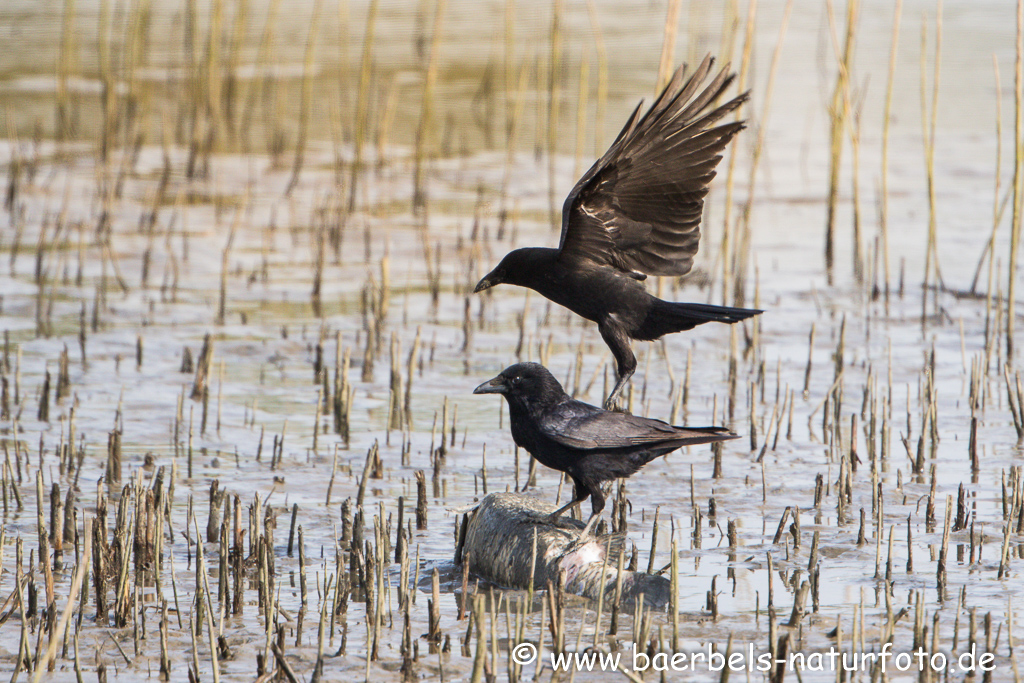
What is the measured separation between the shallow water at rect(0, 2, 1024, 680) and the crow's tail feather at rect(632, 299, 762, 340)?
0.82 m

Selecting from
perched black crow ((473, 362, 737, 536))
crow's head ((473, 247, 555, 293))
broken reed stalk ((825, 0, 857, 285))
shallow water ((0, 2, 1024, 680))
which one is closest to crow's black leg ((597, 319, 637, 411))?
crow's head ((473, 247, 555, 293))

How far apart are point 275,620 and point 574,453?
1338 mm

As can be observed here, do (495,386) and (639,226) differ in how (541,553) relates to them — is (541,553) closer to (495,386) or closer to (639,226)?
(495,386)

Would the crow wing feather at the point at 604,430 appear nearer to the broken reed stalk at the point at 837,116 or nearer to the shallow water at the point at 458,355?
the shallow water at the point at 458,355

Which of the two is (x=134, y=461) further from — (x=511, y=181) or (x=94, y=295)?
(x=511, y=181)

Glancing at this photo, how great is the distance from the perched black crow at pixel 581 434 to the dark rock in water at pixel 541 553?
0.38ft

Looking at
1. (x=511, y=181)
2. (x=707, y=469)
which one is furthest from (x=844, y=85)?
(x=511, y=181)

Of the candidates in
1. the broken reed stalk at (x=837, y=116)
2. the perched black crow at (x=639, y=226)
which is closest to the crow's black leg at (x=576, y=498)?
the perched black crow at (x=639, y=226)

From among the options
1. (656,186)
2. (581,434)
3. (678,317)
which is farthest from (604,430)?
(656,186)

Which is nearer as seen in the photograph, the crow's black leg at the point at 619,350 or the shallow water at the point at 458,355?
the shallow water at the point at 458,355

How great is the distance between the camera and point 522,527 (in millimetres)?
5012

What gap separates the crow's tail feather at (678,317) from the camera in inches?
205

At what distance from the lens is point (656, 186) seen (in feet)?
17.9

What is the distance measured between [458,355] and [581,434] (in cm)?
374
